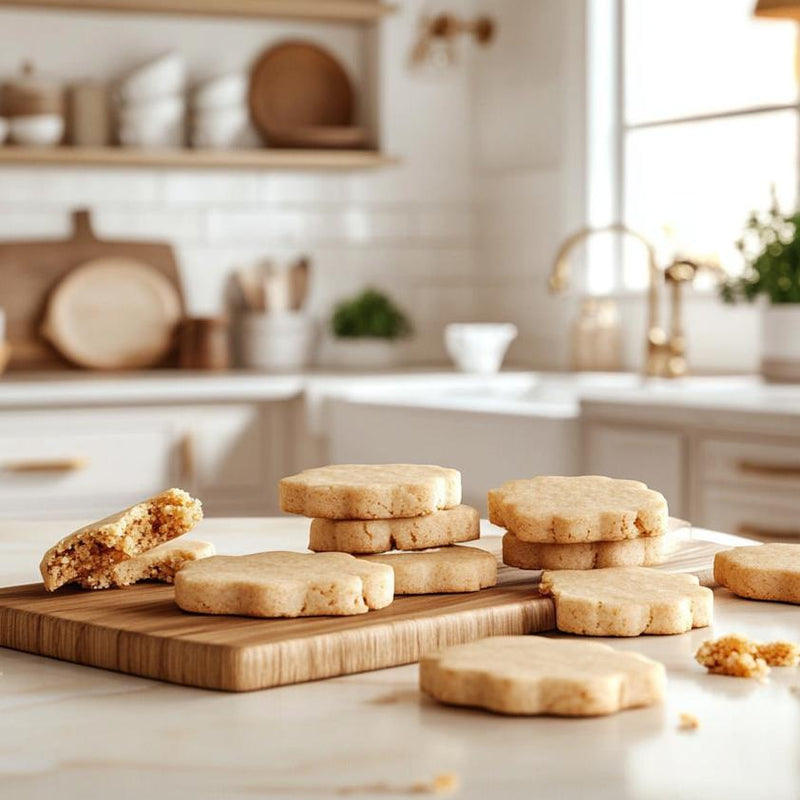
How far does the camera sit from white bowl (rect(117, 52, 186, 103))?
4223mm

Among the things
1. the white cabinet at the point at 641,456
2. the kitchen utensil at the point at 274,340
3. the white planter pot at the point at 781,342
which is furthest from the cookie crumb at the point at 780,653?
the kitchen utensil at the point at 274,340

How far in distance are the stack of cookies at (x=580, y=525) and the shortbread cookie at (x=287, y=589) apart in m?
0.15

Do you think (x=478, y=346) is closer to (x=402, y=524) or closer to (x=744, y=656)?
(x=402, y=524)

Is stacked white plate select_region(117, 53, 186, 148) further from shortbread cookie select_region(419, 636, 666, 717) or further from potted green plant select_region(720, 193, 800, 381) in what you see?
shortbread cookie select_region(419, 636, 666, 717)

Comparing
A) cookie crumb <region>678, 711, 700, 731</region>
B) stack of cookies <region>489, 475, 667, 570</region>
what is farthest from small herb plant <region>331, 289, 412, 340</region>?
cookie crumb <region>678, 711, 700, 731</region>

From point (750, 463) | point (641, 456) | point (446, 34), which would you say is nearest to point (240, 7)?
point (446, 34)

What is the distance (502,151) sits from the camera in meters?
4.63

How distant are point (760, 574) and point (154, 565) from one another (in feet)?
1.53

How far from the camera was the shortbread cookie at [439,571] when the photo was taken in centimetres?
109

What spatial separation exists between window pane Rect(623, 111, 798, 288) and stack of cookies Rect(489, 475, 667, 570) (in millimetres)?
2692

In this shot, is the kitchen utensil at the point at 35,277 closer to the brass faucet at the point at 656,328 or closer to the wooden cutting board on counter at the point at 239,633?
the brass faucet at the point at 656,328

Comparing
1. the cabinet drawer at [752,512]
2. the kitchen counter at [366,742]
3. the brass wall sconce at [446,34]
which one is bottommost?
the cabinet drawer at [752,512]

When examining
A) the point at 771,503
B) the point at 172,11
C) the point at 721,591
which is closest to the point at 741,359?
the point at 771,503

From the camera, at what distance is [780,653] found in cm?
97
